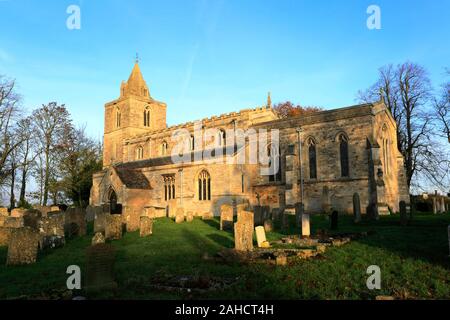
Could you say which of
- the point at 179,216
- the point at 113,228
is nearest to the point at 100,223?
the point at 113,228

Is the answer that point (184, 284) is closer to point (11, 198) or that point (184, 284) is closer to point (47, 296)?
point (47, 296)

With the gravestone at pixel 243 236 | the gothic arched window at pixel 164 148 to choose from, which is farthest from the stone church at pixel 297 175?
the gravestone at pixel 243 236

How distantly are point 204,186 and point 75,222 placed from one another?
38.7 feet

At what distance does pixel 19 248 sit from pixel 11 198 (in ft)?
96.0

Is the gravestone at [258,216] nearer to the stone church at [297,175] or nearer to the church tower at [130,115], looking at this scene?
the stone church at [297,175]

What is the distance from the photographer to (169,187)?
93.7 ft

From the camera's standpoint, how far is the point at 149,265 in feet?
29.9

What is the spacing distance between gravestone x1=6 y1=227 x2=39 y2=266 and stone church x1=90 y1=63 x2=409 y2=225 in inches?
424

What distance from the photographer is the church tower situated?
44.5 m

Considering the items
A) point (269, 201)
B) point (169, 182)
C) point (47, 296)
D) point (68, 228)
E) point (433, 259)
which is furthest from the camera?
point (169, 182)

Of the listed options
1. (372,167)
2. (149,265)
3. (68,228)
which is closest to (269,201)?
(372,167)

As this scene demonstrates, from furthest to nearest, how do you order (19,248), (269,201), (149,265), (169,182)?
(169,182), (269,201), (19,248), (149,265)

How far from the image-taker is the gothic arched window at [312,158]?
25.1 meters

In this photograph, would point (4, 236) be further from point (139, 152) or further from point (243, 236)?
point (139, 152)
